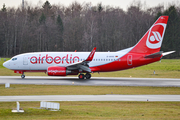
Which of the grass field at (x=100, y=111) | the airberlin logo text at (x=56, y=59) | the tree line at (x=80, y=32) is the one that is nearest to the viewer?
the grass field at (x=100, y=111)

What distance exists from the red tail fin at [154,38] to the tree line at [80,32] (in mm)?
47321

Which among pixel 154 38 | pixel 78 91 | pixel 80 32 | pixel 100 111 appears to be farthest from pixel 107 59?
pixel 80 32

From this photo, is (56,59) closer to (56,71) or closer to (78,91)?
(56,71)

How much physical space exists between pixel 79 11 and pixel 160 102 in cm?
9221

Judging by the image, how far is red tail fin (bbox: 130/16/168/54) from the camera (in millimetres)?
37312

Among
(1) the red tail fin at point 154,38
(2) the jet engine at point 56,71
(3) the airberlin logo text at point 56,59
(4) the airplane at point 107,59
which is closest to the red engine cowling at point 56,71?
(2) the jet engine at point 56,71

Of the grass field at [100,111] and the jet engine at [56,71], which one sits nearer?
the grass field at [100,111]

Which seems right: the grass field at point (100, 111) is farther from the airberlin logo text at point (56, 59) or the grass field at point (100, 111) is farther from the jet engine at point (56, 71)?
the airberlin logo text at point (56, 59)

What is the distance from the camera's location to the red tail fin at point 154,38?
37312 mm

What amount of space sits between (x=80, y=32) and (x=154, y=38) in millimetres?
55662

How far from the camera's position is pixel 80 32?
91562 millimetres

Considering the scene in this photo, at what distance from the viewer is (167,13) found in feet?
299

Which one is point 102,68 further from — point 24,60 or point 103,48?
point 103,48

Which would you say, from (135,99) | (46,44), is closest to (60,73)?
(135,99)
